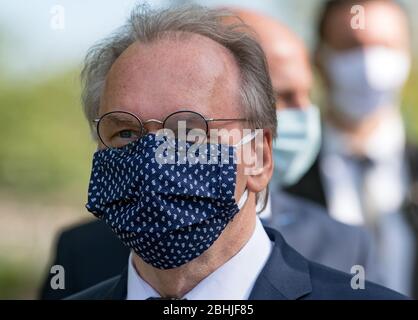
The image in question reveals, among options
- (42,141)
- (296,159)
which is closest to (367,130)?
(296,159)

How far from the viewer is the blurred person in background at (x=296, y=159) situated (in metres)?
4.65

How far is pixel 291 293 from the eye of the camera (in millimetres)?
3086

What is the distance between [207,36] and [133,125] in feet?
1.31

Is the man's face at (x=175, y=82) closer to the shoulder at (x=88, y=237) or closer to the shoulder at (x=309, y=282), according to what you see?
the shoulder at (x=309, y=282)

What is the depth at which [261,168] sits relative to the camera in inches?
126

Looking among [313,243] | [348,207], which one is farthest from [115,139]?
[348,207]

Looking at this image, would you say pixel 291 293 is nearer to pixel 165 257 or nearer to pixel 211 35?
pixel 165 257

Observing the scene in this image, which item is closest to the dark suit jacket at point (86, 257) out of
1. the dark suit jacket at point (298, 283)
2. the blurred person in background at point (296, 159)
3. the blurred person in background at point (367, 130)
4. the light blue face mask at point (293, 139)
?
the blurred person in background at point (296, 159)

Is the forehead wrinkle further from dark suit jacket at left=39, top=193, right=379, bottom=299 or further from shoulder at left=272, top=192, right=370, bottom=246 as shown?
shoulder at left=272, top=192, right=370, bottom=246

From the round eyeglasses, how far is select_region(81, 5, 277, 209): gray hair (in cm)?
16

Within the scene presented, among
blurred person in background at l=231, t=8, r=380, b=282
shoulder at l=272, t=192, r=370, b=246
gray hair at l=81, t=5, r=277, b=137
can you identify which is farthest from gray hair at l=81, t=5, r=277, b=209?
shoulder at l=272, t=192, r=370, b=246

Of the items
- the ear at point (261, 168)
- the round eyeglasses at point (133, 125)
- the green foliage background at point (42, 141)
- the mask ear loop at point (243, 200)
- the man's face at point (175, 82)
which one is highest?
the man's face at point (175, 82)

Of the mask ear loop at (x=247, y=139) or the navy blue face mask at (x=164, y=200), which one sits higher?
the mask ear loop at (x=247, y=139)
